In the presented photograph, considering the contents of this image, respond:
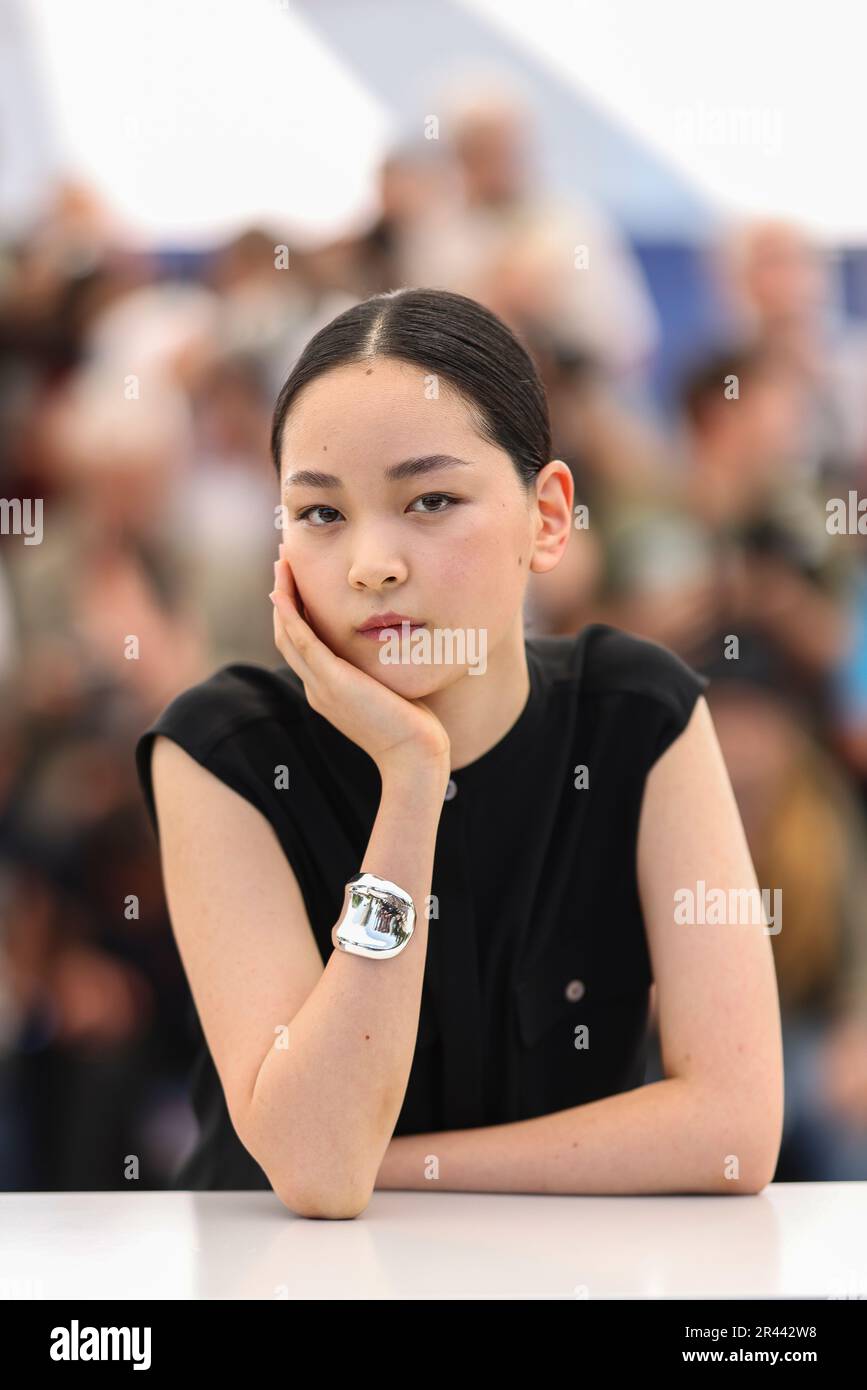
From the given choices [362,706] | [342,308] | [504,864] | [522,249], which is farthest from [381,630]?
[522,249]

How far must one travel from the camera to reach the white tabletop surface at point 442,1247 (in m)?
0.94

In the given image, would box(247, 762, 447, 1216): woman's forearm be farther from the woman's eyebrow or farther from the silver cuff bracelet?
the woman's eyebrow

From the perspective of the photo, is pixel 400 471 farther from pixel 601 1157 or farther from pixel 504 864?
pixel 601 1157

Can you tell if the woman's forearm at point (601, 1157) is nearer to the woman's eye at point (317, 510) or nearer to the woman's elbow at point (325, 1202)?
the woman's elbow at point (325, 1202)

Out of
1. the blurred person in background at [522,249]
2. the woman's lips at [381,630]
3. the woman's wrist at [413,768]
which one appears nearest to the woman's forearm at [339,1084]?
the woman's wrist at [413,768]

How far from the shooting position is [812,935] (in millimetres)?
2844

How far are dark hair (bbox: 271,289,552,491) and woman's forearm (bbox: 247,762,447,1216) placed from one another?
440 millimetres

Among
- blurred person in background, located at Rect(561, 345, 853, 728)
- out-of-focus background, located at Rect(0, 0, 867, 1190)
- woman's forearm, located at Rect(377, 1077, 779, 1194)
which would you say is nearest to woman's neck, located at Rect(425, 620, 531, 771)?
woman's forearm, located at Rect(377, 1077, 779, 1194)

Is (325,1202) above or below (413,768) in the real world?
below

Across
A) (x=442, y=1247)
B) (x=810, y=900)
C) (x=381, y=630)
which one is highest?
(x=381, y=630)

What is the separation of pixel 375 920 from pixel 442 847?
21 centimetres

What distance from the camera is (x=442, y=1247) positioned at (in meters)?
1.05

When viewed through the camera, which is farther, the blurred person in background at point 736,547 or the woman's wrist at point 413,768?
the blurred person in background at point 736,547

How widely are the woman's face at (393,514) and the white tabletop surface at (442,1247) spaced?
1.47 feet
